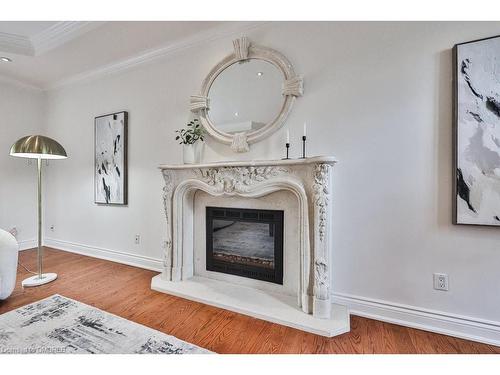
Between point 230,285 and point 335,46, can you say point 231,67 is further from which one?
point 230,285

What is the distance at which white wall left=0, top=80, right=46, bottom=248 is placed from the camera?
3.50 metres

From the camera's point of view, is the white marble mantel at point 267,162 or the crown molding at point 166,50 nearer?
the white marble mantel at point 267,162

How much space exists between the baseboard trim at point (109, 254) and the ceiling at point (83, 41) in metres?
2.35

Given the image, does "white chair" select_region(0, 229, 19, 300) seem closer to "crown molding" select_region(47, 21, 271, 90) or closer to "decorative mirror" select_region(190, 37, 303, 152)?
"decorative mirror" select_region(190, 37, 303, 152)

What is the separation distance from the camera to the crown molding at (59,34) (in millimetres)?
2402

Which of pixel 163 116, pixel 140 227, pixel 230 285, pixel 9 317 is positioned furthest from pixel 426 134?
pixel 9 317

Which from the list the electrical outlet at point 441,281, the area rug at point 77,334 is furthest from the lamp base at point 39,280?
the electrical outlet at point 441,281

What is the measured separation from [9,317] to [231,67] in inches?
106

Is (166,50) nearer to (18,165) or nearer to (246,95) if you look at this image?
(246,95)

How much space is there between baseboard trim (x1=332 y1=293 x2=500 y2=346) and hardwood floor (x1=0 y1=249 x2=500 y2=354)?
45 mm

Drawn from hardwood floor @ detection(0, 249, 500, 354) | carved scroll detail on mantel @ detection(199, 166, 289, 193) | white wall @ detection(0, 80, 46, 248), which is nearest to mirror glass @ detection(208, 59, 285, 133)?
carved scroll detail on mantel @ detection(199, 166, 289, 193)

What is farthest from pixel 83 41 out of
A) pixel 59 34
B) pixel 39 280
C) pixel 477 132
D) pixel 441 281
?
pixel 441 281

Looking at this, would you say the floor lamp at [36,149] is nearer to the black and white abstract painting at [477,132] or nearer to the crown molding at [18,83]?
the crown molding at [18,83]

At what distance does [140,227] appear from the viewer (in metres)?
2.98
